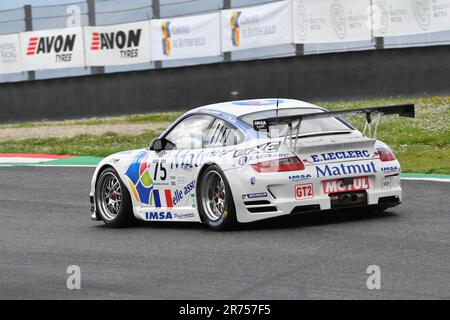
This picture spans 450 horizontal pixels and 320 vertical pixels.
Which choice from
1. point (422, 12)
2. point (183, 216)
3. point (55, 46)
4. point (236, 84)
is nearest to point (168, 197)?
point (183, 216)

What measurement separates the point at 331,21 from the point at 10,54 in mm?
10273

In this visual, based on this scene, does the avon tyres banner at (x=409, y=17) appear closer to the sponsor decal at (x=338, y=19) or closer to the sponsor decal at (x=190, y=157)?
the sponsor decal at (x=338, y=19)

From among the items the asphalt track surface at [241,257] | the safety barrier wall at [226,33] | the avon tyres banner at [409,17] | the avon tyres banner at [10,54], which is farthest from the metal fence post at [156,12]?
the asphalt track surface at [241,257]


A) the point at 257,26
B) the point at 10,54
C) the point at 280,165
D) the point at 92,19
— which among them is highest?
the point at 92,19

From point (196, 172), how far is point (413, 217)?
7.11 ft

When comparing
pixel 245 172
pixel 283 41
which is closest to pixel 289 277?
pixel 245 172

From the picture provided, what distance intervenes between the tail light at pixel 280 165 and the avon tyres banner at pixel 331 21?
14677mm

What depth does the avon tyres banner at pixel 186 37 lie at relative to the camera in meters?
27.1

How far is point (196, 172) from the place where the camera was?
10.5 meters

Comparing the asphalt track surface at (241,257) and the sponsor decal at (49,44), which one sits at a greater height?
the sponsor decal at (49,44)

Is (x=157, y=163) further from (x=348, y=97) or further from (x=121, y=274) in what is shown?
(x=348, y=97)

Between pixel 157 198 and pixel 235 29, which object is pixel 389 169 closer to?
pixel 157 198

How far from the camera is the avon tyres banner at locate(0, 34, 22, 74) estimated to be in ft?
100.0

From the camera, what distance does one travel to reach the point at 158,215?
11.1m
